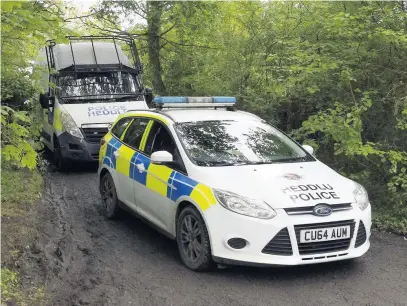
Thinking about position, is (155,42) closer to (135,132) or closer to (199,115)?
(135,132)

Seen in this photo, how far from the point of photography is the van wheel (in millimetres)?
10747

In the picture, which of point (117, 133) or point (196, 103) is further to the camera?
point (117, 133)

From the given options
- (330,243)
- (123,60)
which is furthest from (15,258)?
(123,60)

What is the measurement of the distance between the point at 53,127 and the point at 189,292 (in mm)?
7550

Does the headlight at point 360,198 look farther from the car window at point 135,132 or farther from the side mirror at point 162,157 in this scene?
the car window at point 135,132

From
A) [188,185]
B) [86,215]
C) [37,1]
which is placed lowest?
[86,215]

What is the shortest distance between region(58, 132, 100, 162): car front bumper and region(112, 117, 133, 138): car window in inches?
118

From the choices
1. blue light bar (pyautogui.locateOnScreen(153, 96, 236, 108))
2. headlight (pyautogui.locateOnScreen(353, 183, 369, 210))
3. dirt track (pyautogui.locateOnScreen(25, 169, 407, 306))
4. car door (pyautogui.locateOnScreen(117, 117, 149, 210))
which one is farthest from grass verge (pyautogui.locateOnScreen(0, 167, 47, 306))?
headlight (pyautogui.locateOnScreen(353, 183, 369, 210))

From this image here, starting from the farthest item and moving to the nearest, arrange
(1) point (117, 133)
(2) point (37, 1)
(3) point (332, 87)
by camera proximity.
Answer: (3) point (332, 87)
(1) point (117, 133)
(2) point (37, 1)

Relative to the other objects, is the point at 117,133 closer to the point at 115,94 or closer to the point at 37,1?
the point at 37,1

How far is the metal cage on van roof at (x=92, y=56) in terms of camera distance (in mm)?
11361

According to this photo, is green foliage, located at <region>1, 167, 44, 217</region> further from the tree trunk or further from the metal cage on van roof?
the tree trunk

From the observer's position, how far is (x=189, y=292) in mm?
4656

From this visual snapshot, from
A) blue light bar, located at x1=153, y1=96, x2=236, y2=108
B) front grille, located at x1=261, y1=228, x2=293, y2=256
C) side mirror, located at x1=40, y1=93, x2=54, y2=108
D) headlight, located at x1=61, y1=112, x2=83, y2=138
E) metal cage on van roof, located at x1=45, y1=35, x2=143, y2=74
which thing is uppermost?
metal cage on van roof, located at x1=45, y1=35, x2=143, y2=74
